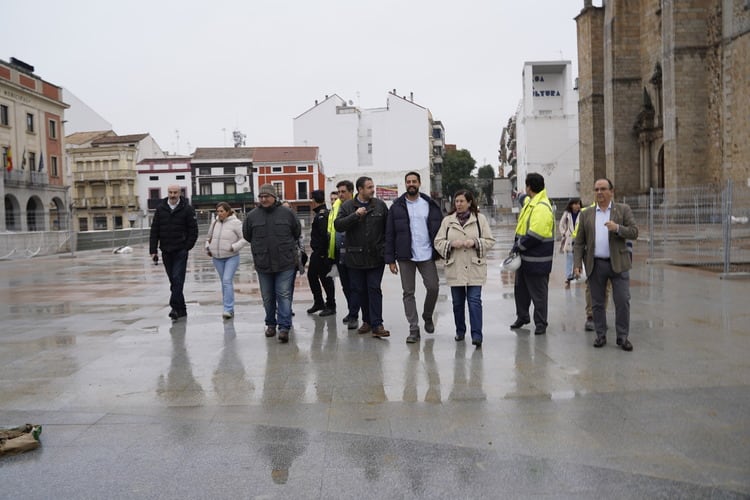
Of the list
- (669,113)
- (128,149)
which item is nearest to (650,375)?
(669,113)

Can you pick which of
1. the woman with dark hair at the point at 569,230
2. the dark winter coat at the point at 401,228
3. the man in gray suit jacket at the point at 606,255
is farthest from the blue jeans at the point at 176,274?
the woman with dark hair at the point at 569,230

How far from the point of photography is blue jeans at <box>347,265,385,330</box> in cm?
781

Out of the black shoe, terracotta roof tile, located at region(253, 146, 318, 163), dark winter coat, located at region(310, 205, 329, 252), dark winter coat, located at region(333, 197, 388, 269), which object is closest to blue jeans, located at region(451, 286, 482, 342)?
the black shoe

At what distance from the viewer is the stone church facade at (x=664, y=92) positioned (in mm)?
29953

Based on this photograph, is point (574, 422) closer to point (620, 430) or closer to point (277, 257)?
point (620, 430)

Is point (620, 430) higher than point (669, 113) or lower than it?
lower

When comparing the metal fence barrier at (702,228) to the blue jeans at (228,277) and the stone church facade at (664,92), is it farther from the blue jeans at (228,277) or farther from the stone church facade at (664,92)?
the stone church facade at (664,92)

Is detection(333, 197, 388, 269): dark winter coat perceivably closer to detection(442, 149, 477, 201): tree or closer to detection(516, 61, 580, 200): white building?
detection(516, 61, 580, 200): white building

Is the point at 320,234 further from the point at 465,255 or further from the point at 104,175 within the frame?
the point at 104,175

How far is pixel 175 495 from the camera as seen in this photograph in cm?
353

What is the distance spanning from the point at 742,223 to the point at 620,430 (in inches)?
438

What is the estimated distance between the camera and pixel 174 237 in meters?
9.45

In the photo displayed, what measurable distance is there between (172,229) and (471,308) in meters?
4.49

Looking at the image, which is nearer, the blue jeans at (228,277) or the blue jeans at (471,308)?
the blue jeans at (471,308)
